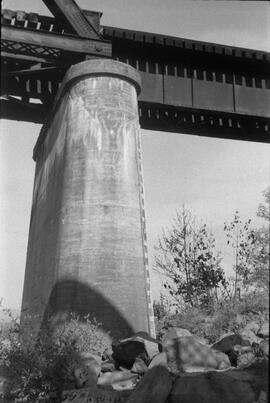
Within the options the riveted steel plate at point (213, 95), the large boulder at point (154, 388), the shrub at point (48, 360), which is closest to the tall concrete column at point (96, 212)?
the shrub at point (48, 360)

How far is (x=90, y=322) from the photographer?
11023mm

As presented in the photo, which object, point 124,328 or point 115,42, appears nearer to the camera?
point 124,328

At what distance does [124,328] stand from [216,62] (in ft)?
38.3

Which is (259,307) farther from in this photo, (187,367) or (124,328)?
Answer: (187,367)

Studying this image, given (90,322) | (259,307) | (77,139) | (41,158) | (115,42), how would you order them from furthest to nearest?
(41,158)
(115,42)
(259,307)
(77,139)
(90,322)

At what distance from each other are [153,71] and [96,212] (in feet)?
25.3

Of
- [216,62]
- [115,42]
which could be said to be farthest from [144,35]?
[216,62]

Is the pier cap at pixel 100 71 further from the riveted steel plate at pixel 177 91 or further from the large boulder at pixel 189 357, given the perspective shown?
the large boulder at pixel 189 357

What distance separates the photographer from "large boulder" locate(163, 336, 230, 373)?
896cm

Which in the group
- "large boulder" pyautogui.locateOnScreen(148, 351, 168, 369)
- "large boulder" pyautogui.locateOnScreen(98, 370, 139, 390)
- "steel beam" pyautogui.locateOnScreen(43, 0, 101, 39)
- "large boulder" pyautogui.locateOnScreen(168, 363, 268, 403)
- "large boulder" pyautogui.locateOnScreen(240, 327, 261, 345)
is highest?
"steel beam" pyautogui.locateOnScreen(43, 0, 101, 39)

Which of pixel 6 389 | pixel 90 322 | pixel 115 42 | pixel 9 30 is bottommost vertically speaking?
pixel 6 389

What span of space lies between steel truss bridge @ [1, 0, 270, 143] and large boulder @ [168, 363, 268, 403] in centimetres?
1081

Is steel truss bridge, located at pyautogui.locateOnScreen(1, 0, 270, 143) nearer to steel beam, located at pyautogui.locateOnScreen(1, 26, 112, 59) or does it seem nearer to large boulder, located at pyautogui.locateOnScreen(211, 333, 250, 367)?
steel beam, located at pyautogui.locateOnScreen(1, 26, 112, 59)

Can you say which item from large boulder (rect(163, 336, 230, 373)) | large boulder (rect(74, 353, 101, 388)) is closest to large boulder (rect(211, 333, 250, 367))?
large boulder (rect(163, 336, 230, 373))
